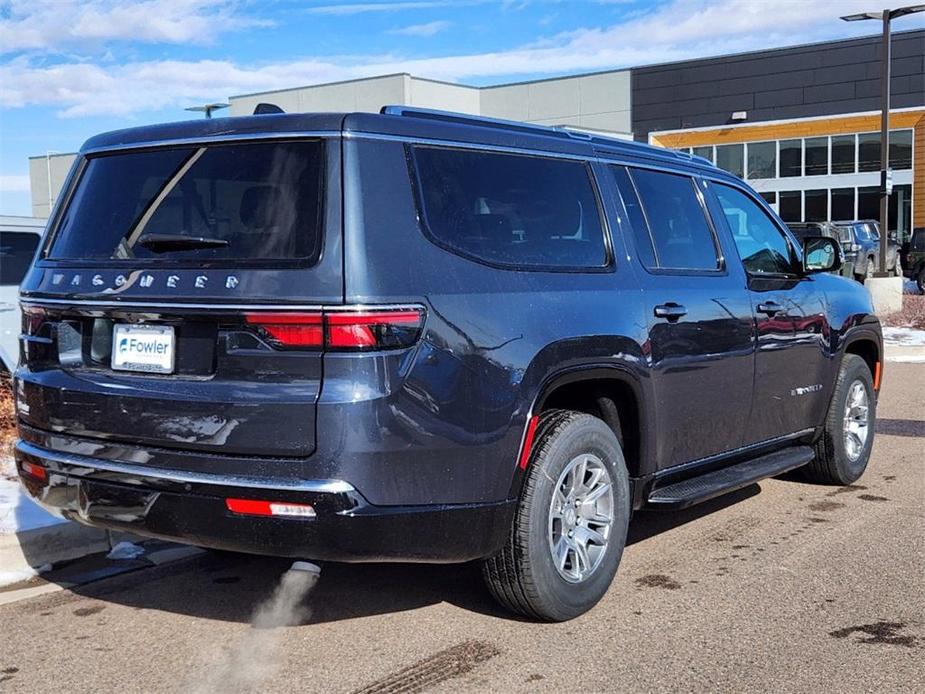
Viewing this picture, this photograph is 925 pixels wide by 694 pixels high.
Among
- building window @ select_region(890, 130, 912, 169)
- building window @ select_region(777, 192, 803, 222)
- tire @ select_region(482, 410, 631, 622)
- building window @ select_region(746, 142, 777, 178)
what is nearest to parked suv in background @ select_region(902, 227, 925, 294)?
building window @ select_region(777, 192, 803, 222)

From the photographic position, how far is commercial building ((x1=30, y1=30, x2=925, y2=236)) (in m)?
37.7

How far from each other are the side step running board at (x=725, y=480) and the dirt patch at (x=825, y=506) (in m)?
0.35

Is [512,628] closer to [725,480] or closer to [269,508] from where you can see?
[269,508]

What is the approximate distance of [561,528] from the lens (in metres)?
4.18

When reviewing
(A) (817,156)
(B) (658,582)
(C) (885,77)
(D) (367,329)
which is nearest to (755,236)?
(B) (658,582)

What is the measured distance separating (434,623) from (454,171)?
72.2 inches

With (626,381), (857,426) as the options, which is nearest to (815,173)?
(857,426)

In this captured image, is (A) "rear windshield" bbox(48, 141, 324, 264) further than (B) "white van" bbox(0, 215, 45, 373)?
No

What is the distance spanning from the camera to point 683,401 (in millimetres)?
4824

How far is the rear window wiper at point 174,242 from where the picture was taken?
12.0 ft

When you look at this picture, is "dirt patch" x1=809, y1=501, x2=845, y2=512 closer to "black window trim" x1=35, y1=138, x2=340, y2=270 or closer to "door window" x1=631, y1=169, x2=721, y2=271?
"door window" x1=631, y1=169, x2=721, y2=271

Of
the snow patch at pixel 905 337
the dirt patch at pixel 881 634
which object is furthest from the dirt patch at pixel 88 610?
the snow patch at pixel 905 337

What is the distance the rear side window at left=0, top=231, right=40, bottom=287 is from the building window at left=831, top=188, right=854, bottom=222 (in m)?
33.6

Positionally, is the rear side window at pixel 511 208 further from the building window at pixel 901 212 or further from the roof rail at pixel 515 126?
the building window at pixel 901 212
